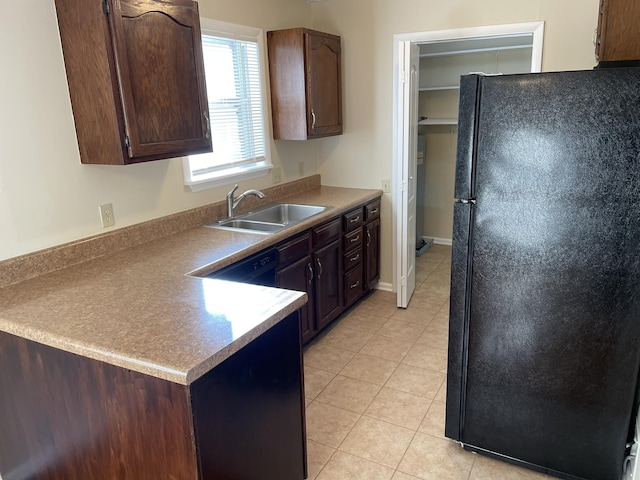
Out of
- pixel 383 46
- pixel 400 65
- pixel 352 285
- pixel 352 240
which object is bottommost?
pixel 352 285

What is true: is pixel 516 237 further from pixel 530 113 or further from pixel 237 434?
pixel 237 434

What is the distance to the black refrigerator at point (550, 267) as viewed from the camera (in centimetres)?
170

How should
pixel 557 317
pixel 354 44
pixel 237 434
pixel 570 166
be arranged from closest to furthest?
pixel 237 434 < pixel 570 166 < pixel 557 317 < pixel 354 44

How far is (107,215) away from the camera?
2.43m

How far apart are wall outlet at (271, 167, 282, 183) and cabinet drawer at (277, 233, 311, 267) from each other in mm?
837

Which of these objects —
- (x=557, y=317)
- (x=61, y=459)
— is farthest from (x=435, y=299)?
(x=61, y=459)

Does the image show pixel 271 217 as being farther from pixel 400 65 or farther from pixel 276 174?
pixel 400 65

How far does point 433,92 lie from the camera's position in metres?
5.17

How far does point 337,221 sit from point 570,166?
1825mm

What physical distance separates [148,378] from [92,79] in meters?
1.42

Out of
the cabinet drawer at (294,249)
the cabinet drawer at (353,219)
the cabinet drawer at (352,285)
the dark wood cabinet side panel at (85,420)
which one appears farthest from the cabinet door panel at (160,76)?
the cabinet drawer at (352,285)

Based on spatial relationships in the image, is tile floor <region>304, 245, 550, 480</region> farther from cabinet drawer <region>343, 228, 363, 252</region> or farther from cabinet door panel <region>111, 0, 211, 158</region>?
cabinet door panel <region>111, 0, 211, 158</region>

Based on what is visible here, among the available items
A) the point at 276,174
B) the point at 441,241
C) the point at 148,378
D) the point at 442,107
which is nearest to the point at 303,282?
the point at 276,174

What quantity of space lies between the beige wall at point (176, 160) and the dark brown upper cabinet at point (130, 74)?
0.11 meters
